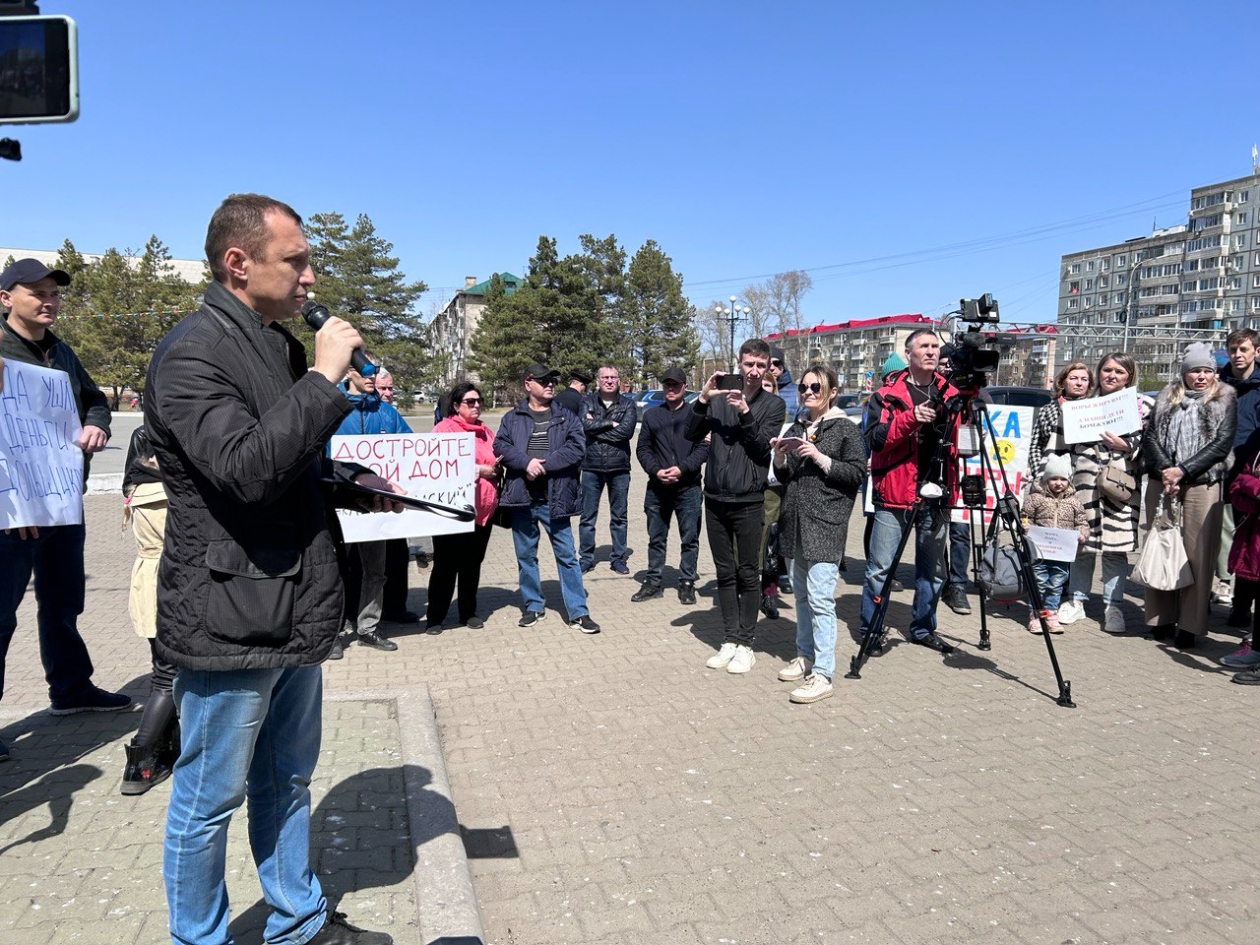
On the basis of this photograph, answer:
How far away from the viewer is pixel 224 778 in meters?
2.29

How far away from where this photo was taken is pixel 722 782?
4.15 metres

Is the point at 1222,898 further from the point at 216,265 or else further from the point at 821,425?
the point at 216,265

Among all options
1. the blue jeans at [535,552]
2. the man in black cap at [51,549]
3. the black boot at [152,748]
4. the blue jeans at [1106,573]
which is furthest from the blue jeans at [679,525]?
the black boot at [152,748]

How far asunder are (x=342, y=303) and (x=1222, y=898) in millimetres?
53870

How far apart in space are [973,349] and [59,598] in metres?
5.38

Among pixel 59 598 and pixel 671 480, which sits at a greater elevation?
pixel 671 480

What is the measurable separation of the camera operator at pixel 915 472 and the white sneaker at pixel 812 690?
91cm

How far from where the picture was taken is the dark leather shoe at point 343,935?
2.70 metres

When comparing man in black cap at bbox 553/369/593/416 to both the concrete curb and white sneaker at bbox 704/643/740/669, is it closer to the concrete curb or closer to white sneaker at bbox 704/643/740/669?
white sneaker at bbox 704/643/740/669

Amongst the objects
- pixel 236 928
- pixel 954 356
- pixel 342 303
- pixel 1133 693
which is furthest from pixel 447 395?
pixel 342 303

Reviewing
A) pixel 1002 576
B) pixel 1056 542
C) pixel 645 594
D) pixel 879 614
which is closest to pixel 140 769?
pixel 879 614

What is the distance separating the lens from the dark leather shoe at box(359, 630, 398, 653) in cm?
644

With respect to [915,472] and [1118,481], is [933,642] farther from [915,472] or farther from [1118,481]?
[1118,481]

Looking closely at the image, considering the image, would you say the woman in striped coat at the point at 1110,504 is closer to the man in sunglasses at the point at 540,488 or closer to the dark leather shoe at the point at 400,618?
→ the man in sunglasses at the point at 540,488
